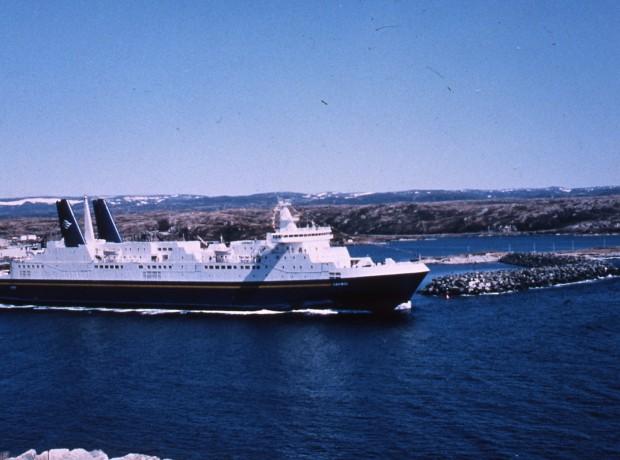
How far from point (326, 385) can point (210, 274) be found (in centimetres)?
1768

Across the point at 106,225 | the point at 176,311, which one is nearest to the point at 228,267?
the point at 176,311

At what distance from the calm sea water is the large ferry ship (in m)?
1.54

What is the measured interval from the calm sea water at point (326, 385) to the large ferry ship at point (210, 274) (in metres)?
1.54

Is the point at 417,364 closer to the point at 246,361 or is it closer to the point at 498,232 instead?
the point at 246,361

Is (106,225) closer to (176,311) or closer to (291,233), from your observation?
(176,311)

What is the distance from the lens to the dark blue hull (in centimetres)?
3778

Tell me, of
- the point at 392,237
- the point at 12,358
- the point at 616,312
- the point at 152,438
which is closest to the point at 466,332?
the point at 616,312

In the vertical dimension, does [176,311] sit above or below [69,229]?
below

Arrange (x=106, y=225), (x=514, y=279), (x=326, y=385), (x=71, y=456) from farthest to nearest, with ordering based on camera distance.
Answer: (x=106, y=225) < (x=514, y=279) < (x=326, y=385) < (x=71, y=456)

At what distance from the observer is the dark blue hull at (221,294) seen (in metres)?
37.8

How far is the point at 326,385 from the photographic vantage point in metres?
25.4

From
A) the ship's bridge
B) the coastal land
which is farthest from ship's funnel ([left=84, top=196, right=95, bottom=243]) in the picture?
the coastal land

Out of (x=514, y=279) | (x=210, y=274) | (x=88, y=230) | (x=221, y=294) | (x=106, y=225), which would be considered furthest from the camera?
(x=106, y=225)

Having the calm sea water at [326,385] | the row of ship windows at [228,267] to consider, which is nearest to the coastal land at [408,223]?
the row of ship windows at [228,267]
